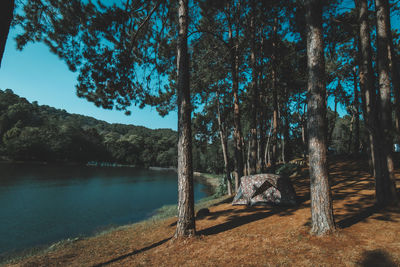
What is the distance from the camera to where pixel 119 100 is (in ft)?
25.1

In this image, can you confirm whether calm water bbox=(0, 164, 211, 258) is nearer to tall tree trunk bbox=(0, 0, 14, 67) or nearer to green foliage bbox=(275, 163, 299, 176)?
tall tree trunk bbox=(0, 0, 14, 67)

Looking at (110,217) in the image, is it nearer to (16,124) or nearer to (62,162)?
(62,162)

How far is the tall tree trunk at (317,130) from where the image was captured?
4.21m

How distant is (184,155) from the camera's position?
5.14 m

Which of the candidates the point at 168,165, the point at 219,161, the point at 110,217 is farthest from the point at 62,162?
the point at 110,217

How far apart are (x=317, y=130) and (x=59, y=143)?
254ft

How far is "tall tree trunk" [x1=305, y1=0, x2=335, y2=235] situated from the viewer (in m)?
4.21

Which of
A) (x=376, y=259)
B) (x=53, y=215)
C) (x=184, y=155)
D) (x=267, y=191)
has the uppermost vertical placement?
(x=184, y=155)

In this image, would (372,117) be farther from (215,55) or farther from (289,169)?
(289,169)

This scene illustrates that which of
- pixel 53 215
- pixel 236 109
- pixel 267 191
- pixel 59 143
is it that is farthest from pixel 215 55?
pixel 59 143

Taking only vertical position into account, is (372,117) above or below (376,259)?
above

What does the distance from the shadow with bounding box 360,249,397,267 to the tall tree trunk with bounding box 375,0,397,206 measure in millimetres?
3098

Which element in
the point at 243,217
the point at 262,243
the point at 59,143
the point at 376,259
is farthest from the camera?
the point at 59,143

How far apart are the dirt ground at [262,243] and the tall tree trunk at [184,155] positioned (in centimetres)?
41
